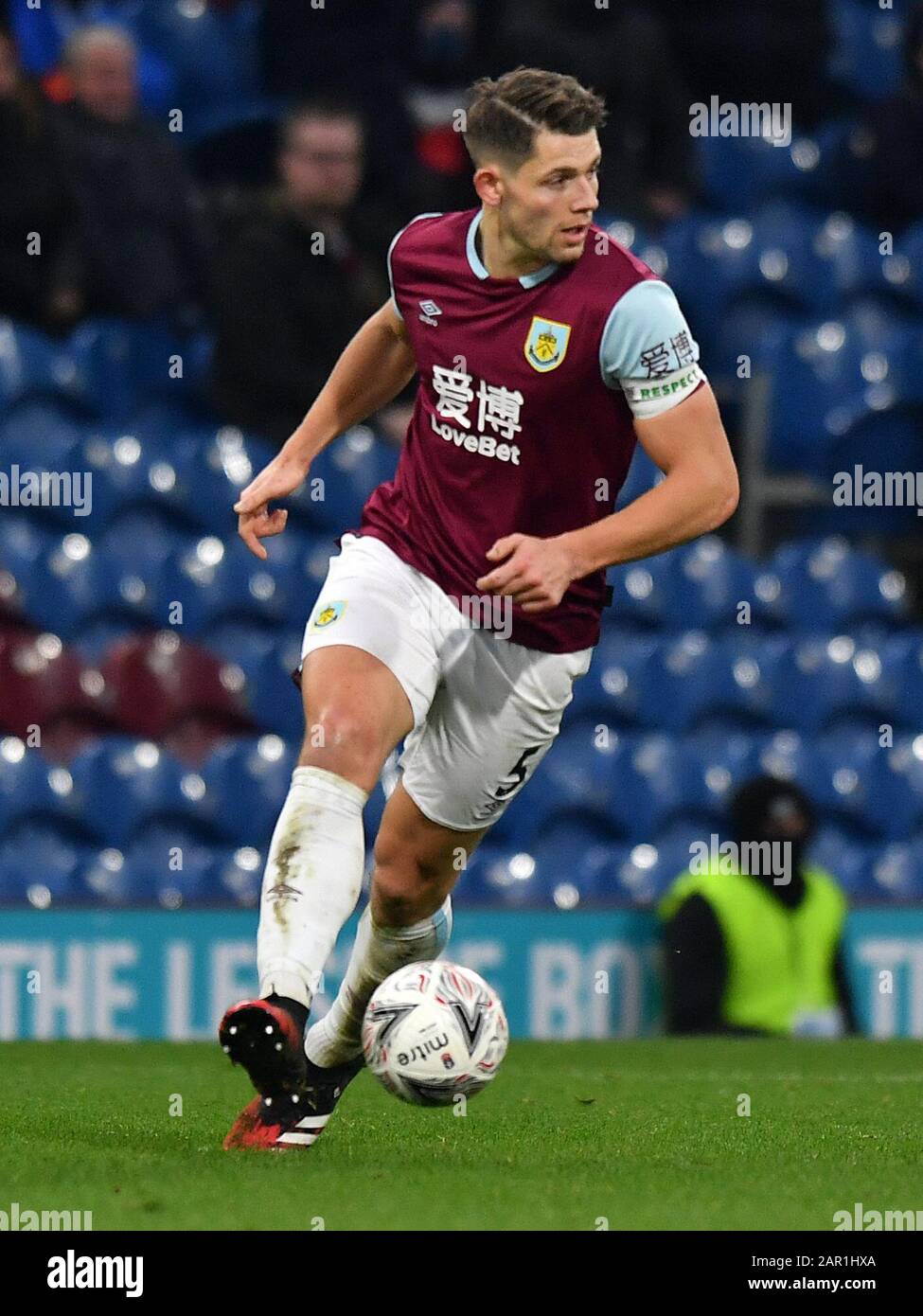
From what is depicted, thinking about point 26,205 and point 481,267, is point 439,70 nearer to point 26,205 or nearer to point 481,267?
point 26,205

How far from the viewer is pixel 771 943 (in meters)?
8.38

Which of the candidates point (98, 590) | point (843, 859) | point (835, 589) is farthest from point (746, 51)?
point (98, 590)

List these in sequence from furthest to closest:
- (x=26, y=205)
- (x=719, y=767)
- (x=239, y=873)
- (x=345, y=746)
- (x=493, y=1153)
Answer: (x=26, y=205) → (x=719, y=767) → (x=239, y=873) → (x=493, y=1153) → (x=345, y=746)

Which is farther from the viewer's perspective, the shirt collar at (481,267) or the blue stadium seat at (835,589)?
the blue stadium seat at (835,589)

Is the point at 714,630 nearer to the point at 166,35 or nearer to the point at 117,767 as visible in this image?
the point at 117,767

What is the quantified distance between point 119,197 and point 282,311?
106 cm

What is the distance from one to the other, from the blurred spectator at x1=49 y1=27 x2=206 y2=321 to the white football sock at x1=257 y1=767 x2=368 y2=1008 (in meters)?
6.56

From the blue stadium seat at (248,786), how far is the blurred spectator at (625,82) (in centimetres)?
351

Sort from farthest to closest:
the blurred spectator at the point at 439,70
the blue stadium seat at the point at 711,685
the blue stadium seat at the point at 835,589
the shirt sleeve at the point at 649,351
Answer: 1. the blurred spectator at the point at 439,70
2. the blue stadium seat at the point at 835,589
3. the blue stadium seat at the point at 711,685
4. the shirt sleeve at the point at 649,351

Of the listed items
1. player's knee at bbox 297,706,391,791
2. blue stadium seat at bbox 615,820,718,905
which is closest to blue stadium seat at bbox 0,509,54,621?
blue stadium seat at bbox 615,820,718,905

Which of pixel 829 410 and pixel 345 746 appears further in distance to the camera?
pixel 829 410

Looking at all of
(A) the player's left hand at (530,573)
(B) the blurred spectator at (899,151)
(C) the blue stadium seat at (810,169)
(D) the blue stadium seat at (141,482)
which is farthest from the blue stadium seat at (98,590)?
(A) the player's left hand at (530,573)

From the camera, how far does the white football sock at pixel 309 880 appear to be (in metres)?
3.99

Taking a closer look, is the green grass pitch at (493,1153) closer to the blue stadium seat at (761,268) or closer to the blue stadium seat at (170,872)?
the blue stadium seat at (170,872)
